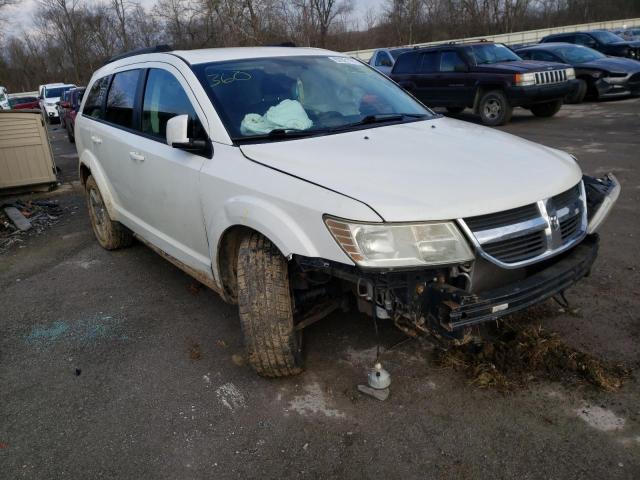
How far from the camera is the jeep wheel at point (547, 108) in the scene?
12.3 m

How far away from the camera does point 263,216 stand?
8.74 feet

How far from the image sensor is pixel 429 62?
1255 cm

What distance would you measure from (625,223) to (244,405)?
417 centimetres

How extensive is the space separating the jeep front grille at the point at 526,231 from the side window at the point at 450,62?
9.85 metres

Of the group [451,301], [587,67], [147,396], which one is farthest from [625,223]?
[587,67]

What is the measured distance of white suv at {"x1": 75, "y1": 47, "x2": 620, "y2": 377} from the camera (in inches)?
91.6

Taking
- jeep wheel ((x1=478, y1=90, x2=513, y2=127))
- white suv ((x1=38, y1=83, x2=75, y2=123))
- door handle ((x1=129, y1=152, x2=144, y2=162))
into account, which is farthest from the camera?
white suv ((x1=38, y1=83, x2=75, y2=123))

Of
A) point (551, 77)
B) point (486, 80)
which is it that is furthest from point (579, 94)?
point (486, 80)

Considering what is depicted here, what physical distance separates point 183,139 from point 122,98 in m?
1.78

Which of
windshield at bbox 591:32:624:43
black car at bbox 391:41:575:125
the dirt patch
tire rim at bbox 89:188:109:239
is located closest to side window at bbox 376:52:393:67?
black car at bbox 391:41:575:125

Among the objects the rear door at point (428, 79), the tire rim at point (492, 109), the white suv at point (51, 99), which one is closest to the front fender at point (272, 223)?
the tire rim at point (492, 109)

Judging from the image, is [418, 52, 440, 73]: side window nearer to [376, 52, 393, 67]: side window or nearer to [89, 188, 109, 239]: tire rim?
[376, 52, 393, 67]: side window

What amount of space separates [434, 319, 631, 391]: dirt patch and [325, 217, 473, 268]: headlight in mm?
929

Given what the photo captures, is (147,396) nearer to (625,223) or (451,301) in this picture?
(451,301)
